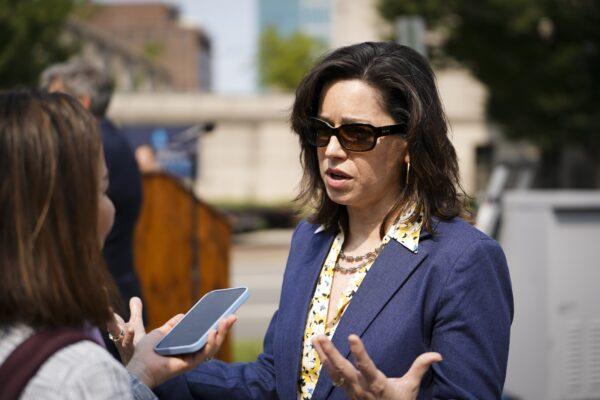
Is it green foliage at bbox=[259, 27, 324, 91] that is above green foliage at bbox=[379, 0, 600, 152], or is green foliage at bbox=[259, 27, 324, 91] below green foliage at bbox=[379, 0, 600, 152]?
below

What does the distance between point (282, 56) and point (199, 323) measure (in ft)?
166

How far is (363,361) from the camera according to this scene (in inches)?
68.3

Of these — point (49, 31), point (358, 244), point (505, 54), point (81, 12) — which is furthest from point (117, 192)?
point (505, 54)

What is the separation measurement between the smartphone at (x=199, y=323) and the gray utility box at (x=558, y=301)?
10.1 feet

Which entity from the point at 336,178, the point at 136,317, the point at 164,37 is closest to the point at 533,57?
the point at 336,178

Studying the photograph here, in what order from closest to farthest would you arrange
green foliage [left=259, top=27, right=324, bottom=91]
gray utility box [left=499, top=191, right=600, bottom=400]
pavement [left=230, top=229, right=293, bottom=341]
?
gray utility box [left=499, top=191, right=600, bottom=400] < pavement [left=230, top=229, right=293, bottom=341] < green foliage [left=259, top=27, right=324, bottom=91]

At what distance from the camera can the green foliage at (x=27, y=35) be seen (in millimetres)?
15102

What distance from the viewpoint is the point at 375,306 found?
207cm

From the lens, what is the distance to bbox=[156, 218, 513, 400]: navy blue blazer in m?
1.96

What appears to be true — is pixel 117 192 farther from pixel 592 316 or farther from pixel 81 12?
pixel 81 12

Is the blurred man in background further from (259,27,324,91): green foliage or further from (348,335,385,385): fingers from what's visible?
(259,27,324,91): green foliage

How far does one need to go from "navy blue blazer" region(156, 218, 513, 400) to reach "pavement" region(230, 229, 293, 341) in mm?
7403

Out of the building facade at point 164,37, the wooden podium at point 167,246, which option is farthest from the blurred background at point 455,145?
the building facade at point 164,37

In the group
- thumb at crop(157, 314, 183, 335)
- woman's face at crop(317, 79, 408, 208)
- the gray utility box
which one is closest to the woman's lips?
woman's face at crop(317, 79, 408, 208)
